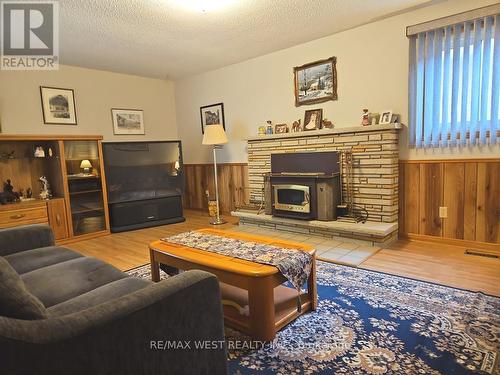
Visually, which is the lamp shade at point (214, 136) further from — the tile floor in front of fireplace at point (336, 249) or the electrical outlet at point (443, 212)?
the electrical outlet at point (443, 212)

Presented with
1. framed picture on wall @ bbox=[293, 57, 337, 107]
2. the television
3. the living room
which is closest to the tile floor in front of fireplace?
the living room

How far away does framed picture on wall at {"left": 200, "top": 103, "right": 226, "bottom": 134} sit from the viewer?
5.23 metres

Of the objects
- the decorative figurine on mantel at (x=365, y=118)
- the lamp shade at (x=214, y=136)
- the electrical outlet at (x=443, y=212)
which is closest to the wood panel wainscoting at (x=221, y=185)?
the lamp shade at (x=214, y=136)

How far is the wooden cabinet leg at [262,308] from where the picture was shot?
5.54 ft

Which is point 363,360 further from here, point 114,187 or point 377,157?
point 114,187

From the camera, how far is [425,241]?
11.1 ft

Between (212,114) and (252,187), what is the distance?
1.52m

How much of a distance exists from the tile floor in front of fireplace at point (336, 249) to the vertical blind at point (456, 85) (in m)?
1.26

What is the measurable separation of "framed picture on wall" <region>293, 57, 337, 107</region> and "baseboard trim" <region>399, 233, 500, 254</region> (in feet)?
6.01

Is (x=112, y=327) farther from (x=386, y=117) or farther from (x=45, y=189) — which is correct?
(x=45, y=189)

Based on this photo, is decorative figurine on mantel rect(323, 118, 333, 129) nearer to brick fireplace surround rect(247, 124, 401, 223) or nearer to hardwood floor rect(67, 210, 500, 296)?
brick fireplace surround rect(247, 124, 401, 223)

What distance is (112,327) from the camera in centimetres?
100

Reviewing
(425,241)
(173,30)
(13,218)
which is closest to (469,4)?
(425,241)

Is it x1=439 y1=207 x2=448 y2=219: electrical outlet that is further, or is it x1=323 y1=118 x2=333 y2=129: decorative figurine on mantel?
x1=323 y1=118 x2=333 y2=129: decorative figurine on mantel
